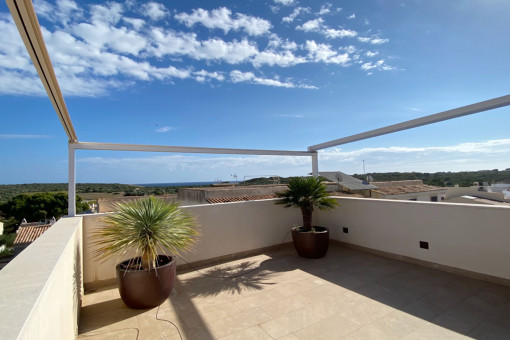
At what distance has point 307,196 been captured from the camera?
4.99m

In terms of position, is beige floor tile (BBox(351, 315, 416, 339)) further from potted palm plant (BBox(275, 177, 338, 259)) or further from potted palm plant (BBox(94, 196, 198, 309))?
potted palm plant (BBox(94, 196, 198, 309))

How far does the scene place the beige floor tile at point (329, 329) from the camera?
2.45 metres

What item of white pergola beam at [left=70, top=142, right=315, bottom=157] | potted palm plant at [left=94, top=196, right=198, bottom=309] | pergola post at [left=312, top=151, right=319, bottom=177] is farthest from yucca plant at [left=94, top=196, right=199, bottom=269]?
Result: pergola post at [left=312, top=151, right=319, bottom=177]

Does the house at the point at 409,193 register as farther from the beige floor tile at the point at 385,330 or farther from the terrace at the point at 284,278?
the beige floor tile at the point at 385,330

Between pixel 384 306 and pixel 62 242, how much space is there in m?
3.49

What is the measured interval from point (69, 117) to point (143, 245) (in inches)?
68.8

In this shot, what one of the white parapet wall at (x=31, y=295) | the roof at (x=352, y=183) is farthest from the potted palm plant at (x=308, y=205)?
the roof at (x=352, y=183)

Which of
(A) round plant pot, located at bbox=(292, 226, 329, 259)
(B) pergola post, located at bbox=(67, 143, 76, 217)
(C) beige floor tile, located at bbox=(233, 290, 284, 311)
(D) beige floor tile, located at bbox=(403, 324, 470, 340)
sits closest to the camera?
(D) beige floor tile, located at bbox=(403, 324, 470, 340)

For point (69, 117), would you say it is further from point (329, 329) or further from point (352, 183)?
point (352, 183)

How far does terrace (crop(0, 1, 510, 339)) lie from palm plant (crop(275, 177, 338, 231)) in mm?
647

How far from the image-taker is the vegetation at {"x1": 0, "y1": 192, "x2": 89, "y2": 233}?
30.3m

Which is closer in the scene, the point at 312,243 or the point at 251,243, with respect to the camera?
the point at 312,243

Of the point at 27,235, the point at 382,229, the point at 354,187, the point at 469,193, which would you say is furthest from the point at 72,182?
the point at 27,235

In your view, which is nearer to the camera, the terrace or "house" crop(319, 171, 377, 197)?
the terrace
